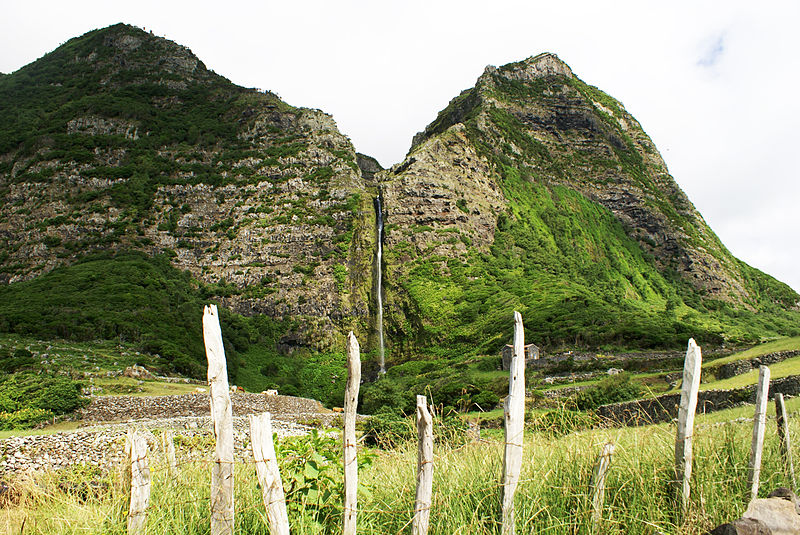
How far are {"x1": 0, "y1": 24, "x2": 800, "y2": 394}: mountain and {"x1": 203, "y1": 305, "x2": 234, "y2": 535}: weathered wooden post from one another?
33897mm

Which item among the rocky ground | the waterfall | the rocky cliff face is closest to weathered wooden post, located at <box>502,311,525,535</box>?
the rocky ground

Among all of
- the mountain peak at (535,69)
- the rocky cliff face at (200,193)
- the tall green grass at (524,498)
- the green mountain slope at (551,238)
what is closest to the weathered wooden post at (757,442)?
the tall green grass at (524,498)

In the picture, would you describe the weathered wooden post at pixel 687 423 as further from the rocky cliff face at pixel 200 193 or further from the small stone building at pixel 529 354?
the rocky cliff face at pixel 200 193

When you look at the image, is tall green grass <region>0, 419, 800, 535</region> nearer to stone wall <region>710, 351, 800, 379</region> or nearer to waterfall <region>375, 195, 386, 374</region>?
stone wall <region>710, 351, 800, 379</region>

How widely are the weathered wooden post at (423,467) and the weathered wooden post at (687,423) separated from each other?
2308 millimetres

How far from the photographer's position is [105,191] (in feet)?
219

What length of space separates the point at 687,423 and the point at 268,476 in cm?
366

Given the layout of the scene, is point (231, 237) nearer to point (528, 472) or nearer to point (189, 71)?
point (189, 71)

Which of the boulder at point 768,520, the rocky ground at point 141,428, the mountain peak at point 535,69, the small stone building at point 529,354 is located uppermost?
the mountain peak at point 535,69

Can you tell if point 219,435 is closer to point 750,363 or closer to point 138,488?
point 138,488

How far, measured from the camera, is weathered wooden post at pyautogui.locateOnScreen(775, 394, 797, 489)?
191 inches

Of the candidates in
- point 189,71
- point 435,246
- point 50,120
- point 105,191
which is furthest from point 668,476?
point 189,71

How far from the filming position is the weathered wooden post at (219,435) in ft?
12.6

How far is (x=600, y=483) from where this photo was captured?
4.08 m
